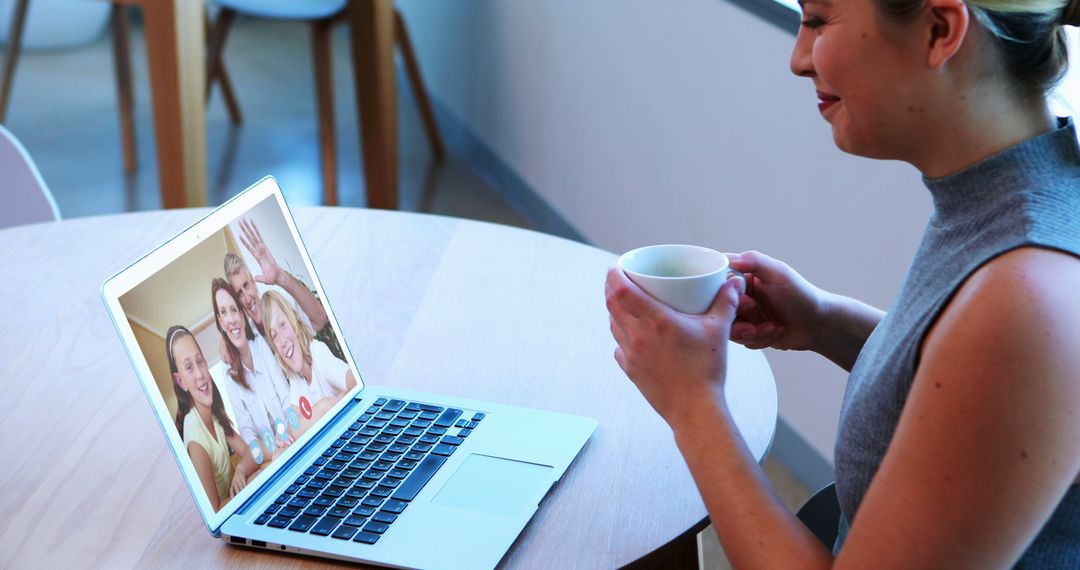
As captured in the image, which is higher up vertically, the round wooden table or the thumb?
the thumb

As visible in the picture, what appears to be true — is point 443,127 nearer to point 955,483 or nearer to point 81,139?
point 81,139

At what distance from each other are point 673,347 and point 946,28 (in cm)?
30

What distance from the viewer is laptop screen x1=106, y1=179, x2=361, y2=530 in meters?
0.90

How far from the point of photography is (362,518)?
36.3 inches

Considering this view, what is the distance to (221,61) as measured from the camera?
3842mm

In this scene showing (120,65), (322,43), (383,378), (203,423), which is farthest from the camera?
(120,65)

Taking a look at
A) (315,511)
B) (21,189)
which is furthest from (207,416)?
(21,189)

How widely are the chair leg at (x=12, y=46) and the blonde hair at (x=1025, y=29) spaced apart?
3.25 metres

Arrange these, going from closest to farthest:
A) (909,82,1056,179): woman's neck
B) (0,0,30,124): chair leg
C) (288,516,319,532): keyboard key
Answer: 1. (909,82,1056,179): woman's neck
2. (288,516,319,532): keyboard key
3. (0,0,30,124): chair leg

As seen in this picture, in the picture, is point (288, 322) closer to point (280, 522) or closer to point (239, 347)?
point (239, 347)

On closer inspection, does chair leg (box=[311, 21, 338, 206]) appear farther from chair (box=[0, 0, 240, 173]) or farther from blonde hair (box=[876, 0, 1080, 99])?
blonde hair (box=[876, 0, 1080, 99])

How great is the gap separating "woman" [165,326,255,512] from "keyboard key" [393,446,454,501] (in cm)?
12

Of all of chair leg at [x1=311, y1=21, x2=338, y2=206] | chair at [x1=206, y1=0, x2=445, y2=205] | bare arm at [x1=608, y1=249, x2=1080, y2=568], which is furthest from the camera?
chair leg at [x1=311, y1=21, x2=338, y2=206]

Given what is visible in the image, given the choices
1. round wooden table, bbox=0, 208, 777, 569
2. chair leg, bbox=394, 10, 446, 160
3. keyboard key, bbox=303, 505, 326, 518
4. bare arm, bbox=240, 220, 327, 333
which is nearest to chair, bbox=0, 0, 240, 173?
chair leg, bbox=394, 10, 446, 160
